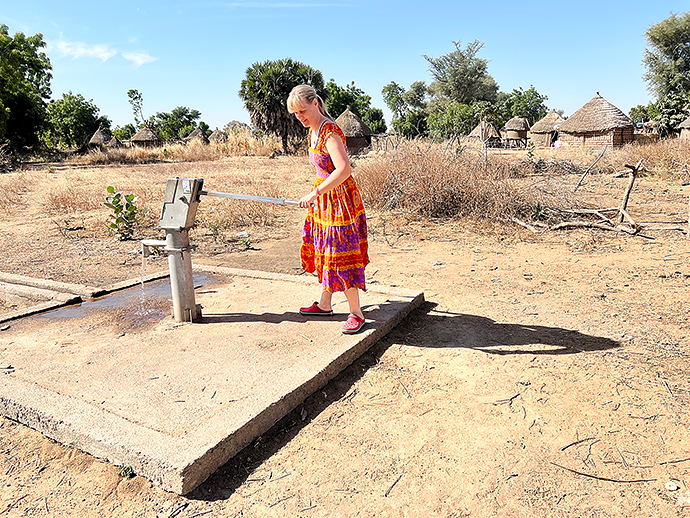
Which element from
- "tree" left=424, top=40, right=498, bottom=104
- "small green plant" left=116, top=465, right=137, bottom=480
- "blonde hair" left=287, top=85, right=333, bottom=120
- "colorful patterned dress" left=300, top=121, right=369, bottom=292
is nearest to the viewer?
"small green plant" left=116, top=465, right=137, bottom=480

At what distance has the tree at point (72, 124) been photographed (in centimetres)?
3438

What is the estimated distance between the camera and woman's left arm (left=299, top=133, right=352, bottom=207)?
2674 millimetres

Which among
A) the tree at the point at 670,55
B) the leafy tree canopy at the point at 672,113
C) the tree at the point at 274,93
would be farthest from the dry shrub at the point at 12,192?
the tree at the point at 670,55

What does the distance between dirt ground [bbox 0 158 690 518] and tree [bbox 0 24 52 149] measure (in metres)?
27.0

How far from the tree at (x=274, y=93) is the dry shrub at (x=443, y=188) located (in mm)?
21012

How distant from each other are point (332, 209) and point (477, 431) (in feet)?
4.60

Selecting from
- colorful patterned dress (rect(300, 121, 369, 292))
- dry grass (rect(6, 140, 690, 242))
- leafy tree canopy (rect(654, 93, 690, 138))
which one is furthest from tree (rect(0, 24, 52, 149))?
leafy tree canopy (rect(654, 93, 690, 138))

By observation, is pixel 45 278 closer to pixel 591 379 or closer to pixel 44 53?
pixel 591 379

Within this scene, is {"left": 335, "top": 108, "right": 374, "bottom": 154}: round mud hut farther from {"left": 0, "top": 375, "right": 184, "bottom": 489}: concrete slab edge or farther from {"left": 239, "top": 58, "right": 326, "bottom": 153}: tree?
{"left": 0, "top": 375, "right": 184, "bottom": 489}: concrete slab edge

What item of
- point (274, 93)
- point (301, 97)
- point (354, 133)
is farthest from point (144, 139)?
point (301, 97)

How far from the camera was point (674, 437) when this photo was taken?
211 centimetres

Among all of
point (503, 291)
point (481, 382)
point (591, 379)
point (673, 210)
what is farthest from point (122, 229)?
point (673, 210)

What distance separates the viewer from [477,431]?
2199mm

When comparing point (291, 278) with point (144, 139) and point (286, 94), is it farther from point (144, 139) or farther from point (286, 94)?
point (144, 139)
